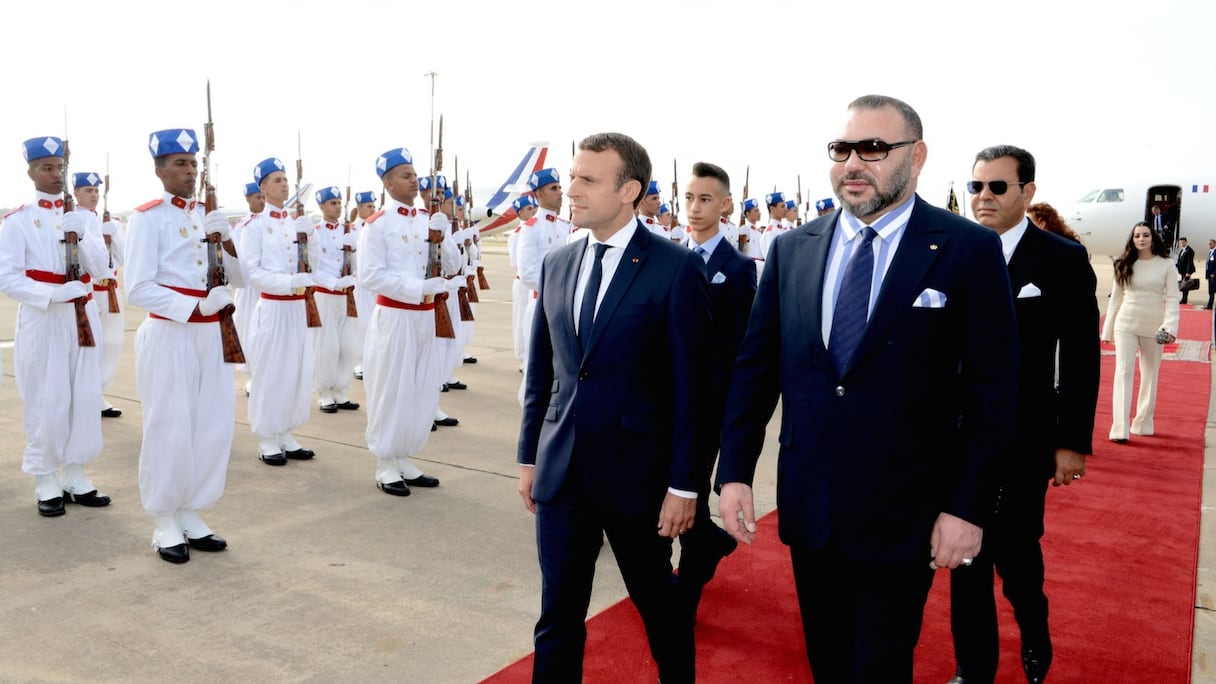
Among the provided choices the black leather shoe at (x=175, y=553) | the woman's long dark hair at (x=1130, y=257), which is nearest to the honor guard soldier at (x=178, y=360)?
the black leather shoe at (x=175, y=553)

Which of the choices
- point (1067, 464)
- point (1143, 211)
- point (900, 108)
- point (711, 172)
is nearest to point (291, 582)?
point (711, 172)

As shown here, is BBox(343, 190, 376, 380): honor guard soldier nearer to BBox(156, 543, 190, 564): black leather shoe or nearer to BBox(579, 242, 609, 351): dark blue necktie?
BBox(156, 543, 190, 564): black leather shoe

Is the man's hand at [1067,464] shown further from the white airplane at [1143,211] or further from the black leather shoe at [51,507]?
the white airplane at [1143,211]

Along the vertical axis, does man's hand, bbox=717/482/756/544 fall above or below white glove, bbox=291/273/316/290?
below

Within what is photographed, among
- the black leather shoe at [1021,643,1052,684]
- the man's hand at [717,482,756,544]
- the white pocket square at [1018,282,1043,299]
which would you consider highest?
the white pocket square at [1018,282,1043,299]

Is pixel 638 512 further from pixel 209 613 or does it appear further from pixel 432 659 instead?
pixel 209 613

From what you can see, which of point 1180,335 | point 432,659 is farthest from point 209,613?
point 1180,335

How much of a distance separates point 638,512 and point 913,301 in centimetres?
105

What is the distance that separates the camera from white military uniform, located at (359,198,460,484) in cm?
592

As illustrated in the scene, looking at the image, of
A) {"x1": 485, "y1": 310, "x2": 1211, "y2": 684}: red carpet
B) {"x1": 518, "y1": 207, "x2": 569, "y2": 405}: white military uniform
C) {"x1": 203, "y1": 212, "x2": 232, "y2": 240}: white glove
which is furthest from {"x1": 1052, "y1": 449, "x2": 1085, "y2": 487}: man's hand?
{"x1": 518, "y1": 207, "x2": 569, "y2": 405}: white military uniform

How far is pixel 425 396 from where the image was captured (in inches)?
238

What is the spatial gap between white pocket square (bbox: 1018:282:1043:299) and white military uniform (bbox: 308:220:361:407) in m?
6.41

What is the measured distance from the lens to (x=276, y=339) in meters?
7.27

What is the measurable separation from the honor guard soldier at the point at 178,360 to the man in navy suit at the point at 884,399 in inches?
128
